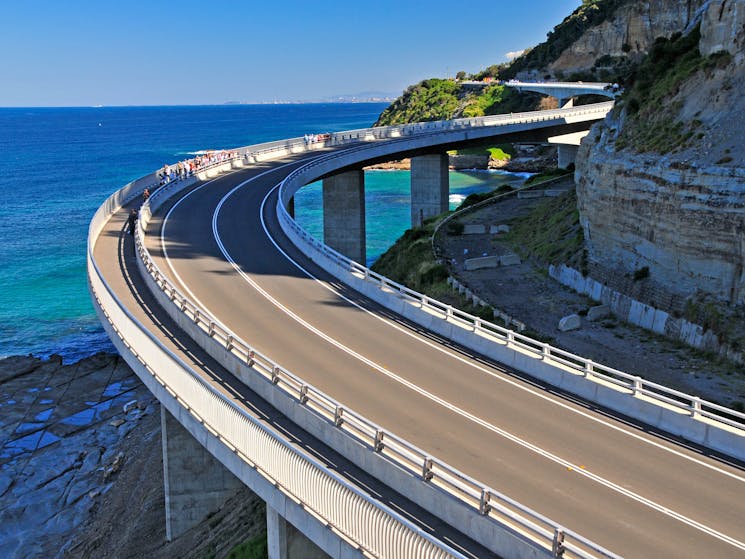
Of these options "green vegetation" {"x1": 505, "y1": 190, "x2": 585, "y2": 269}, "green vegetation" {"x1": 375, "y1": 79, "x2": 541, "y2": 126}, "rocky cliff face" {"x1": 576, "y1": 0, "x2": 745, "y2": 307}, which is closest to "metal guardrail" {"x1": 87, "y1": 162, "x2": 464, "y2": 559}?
"rocky cliff face" {"x1": 576, "y1": 0, "x2": 745, "y2": 307}

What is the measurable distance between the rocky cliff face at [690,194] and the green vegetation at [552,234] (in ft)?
7.65

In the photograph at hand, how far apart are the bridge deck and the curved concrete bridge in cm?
6

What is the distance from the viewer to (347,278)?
106ft

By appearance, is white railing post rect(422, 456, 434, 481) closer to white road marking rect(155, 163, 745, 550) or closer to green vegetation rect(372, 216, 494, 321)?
white road marking rect(155, 163, 745, 550)

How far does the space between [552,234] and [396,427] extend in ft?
99.5

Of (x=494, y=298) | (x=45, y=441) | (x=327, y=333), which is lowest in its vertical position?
(x=45, y=441)

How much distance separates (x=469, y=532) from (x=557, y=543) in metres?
1.99

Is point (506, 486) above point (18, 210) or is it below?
above

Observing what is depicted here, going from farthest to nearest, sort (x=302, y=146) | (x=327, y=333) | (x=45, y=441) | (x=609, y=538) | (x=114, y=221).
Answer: (x=302, y=146) < (x=114, y=221) < (x=45, y=441) < (x=327, y=333) < (x=609, y=538)

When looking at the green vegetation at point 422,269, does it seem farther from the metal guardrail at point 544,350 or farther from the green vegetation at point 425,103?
the green vegetation at point 425,103

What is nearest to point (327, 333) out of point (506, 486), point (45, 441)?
point (506, 486)

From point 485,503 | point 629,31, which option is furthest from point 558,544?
point 629,31

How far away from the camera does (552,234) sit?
47.3 m

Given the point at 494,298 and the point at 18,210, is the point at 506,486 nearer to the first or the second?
the point at 494,298
